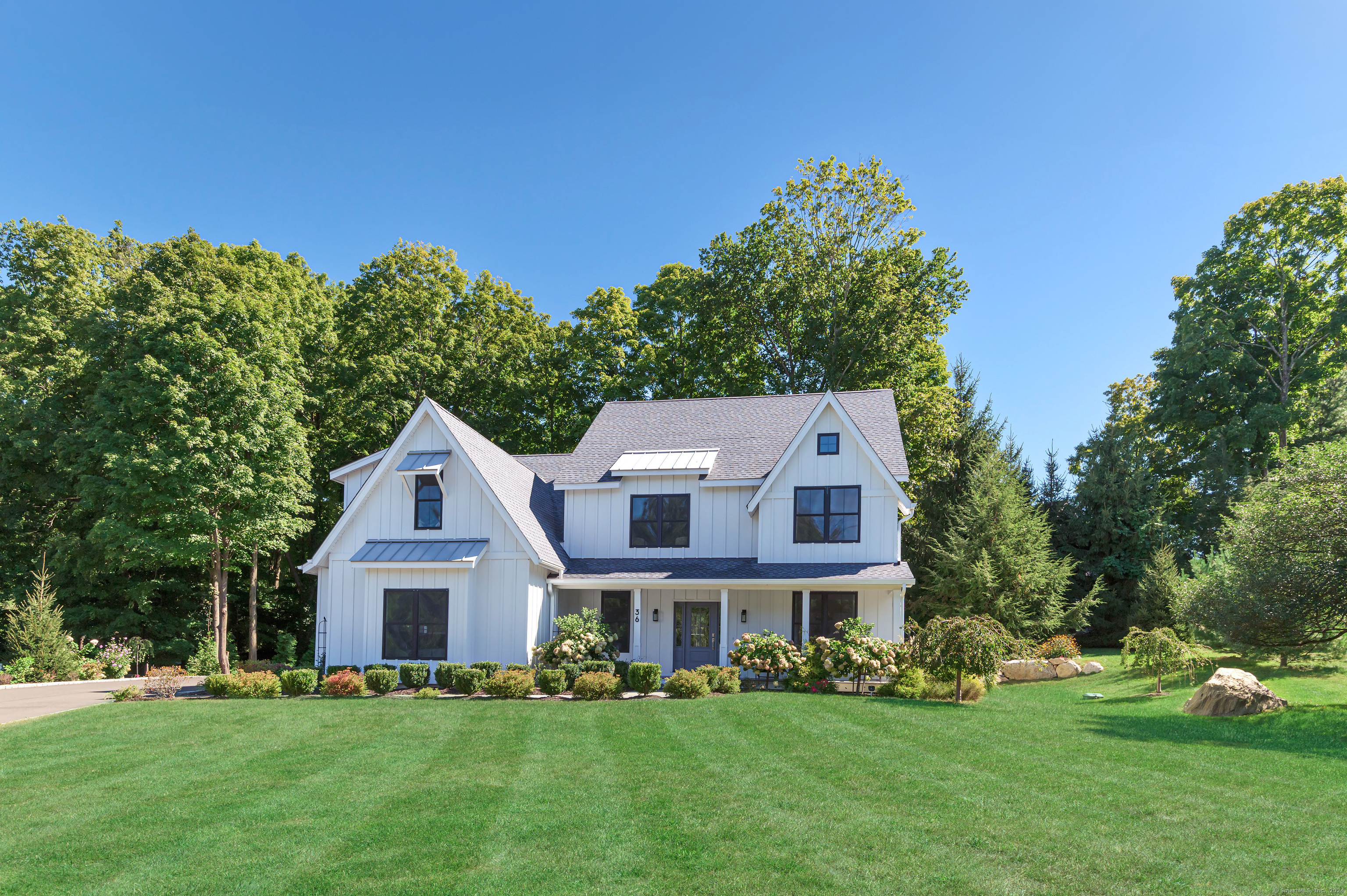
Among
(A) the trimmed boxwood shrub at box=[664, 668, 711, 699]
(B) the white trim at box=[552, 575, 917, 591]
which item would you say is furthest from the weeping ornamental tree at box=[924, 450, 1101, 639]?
(A) the trimmed boxwood shrub at box=[664, 668, 711, 699]

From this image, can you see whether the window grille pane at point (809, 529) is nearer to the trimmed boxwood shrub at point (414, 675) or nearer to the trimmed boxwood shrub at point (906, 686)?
the trimmed boxwood shrub at point (906, 686)

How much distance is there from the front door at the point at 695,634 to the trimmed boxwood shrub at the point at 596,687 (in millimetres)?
5508

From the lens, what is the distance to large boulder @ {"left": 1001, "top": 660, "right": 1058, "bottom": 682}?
21750 mm

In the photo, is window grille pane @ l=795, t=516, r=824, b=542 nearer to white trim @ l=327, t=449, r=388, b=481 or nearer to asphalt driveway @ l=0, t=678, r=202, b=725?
white trim @ l=327, t=449, r=388, b=481

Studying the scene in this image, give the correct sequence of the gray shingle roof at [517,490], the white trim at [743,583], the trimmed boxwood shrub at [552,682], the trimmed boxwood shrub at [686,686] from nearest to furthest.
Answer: the trimmed boxwood shrub at [686,686]
the trimmed boxwood shrub at [552,682]
the white trim at [743,583]
the gray shingle roof at [517,490]

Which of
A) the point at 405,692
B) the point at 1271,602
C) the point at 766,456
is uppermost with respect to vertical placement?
the point at 766,456

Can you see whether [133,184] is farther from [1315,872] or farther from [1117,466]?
[1117,466]

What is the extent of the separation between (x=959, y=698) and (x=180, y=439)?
2279 cm

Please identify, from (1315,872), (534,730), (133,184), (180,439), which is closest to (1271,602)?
(1315,872)

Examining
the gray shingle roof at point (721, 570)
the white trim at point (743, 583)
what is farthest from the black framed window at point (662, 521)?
the white trim at point (743, 583)

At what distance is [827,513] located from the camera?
70.2 feet

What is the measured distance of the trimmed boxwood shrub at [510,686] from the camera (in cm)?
1669

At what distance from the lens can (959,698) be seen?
1634cm

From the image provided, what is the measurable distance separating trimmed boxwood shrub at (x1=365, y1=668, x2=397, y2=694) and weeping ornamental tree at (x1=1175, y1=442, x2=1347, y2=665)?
17.6 metres
